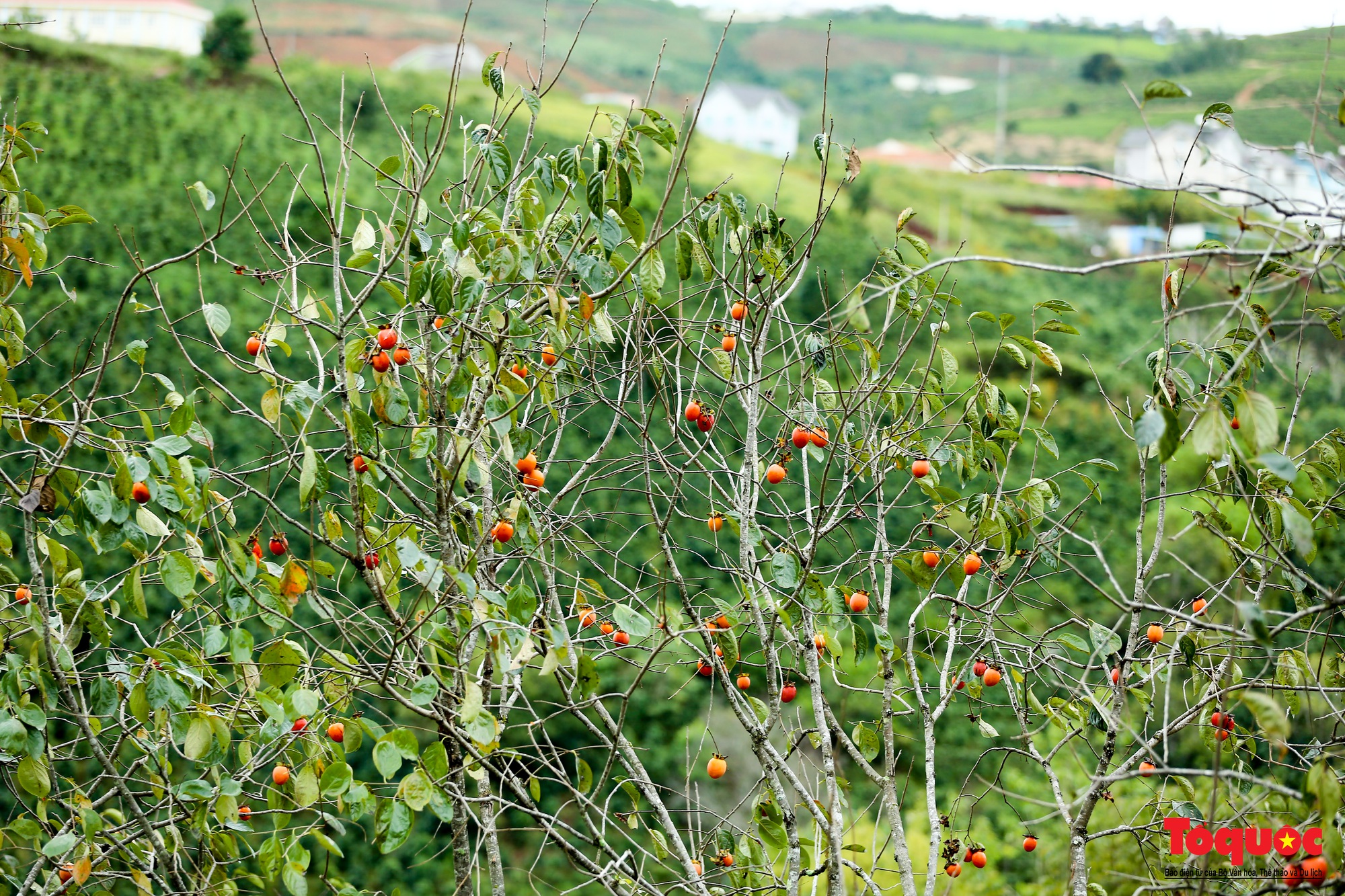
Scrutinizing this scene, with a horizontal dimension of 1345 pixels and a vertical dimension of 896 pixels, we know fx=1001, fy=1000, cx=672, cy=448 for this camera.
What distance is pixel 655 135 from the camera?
1.83 m

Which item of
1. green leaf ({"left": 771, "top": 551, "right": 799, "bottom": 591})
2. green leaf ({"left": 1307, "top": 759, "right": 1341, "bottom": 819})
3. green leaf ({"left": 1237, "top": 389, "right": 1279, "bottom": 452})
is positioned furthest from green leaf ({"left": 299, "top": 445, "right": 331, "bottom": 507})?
green leaf ({"left": 1307, "top": 759, "right": 1341, "bottom": 819})

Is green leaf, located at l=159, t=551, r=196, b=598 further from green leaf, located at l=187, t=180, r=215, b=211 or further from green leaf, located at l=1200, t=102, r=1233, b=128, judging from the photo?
green leaf, located at l=1200, t=102, r=1233, b=128

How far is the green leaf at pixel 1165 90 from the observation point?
138 centimetres

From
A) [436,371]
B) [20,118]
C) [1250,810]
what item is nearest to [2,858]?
[436,371]

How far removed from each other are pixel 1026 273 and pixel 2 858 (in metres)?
17.8

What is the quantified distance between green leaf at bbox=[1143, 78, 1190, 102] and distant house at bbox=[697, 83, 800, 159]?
32.5 meters

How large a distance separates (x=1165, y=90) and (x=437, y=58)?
29.9 meters

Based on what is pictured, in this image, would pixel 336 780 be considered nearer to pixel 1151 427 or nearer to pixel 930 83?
pixel 1151 427

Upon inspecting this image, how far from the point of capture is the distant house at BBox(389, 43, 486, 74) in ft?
89.2

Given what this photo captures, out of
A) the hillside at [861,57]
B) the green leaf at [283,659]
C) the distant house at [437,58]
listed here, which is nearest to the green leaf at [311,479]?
the green leaf at [283,659]

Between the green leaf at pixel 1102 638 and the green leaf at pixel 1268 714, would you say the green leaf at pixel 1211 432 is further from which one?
the green leaf at pixel 1102 638

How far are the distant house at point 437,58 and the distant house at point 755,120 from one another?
7765mm

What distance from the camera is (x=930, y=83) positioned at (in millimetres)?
44438

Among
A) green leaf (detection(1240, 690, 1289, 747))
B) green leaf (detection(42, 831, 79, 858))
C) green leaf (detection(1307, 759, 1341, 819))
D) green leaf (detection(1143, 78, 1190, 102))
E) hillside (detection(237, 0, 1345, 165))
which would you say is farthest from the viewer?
hillside (detection(237, 0, 1345, 165))
